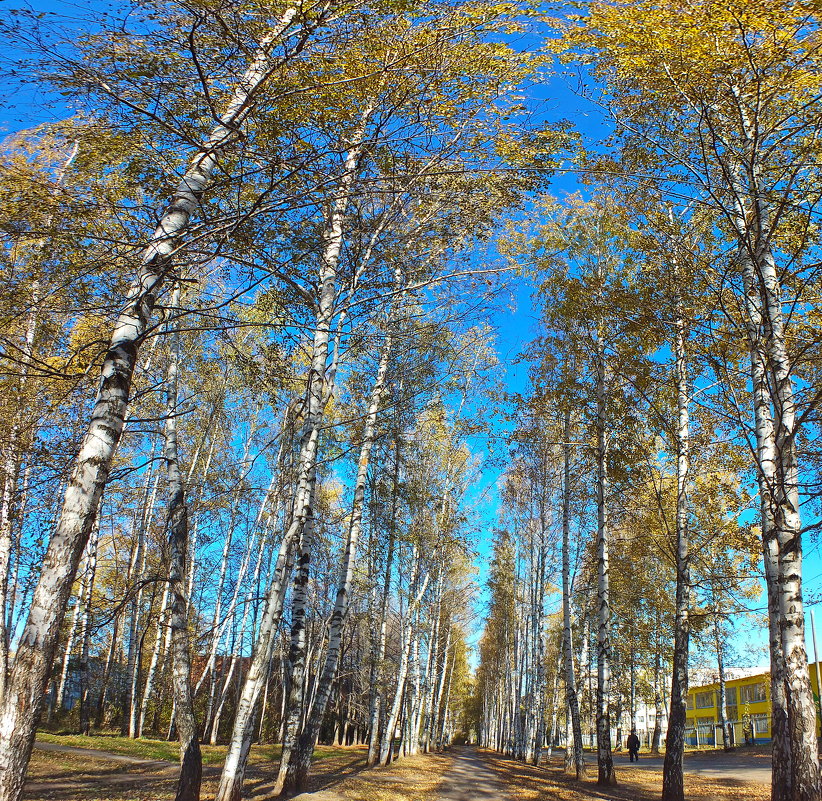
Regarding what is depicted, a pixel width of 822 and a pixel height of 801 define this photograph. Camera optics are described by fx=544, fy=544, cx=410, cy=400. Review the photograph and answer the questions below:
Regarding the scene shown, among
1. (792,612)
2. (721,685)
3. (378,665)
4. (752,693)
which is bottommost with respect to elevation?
(752,693)

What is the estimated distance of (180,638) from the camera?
7723 millimetres

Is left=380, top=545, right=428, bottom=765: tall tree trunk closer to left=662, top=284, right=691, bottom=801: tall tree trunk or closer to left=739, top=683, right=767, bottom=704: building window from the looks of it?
left=662, top=284, right=691, bottom=801: tall tree trunk

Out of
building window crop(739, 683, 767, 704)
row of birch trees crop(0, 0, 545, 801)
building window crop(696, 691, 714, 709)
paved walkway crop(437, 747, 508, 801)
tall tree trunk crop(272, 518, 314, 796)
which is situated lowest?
building window crop(696, 691, 714, 709)

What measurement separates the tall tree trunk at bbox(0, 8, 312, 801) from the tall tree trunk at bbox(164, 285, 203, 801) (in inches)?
116

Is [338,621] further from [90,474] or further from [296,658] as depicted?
[90,474]

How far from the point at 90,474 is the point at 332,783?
365 inches

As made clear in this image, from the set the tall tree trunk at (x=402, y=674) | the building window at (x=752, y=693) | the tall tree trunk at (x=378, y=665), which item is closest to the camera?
the tall tree trunk at (x=378, y=665)

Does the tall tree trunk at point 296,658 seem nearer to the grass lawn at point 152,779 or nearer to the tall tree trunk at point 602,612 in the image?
the grass lawn at point 152,779

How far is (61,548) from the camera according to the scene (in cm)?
322

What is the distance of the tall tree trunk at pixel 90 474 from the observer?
116 inches

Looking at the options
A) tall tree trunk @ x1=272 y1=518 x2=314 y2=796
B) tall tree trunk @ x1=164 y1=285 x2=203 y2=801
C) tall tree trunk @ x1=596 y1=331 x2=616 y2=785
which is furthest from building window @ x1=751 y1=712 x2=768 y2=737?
tall tree trunk @ x1=164 y1=285 x2=203 y2=801

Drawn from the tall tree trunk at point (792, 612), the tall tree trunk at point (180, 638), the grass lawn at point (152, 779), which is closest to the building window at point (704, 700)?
the grass lawn at point (152, 779)

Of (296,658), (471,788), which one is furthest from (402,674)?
(296,658)

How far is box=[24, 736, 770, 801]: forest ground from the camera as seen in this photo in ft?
25.9
